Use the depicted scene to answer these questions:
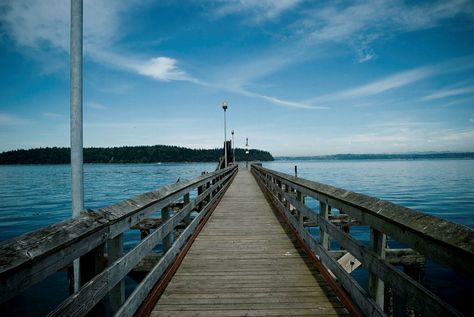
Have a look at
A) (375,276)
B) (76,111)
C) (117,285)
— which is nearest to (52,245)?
(117,285)

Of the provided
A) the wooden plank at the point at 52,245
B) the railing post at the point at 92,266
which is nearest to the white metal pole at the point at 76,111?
the wooden plank at the point at 52,245

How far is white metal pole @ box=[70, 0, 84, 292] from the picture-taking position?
2.91 m

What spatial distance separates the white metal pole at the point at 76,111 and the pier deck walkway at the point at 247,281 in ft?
4.95

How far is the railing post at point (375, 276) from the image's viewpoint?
7.89 ft

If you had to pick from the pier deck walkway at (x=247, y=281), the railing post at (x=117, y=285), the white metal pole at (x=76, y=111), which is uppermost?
the white metal pole at (x=76, y=111)

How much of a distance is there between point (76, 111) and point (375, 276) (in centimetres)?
335

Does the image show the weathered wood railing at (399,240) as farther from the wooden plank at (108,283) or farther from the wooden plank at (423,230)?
the wooden plank at (108,283)

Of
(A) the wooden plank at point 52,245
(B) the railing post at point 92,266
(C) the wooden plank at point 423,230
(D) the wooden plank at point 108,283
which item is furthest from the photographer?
(B) the railing post at point 92,266

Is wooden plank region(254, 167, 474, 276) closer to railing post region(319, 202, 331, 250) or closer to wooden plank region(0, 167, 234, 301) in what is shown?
railing post region(319, 202, 331, 250)

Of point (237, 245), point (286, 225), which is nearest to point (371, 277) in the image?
point (237, 245)

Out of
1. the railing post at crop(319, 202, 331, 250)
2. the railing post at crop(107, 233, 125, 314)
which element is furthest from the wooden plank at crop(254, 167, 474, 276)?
the railing post at crop(107, 233, 125, 314)

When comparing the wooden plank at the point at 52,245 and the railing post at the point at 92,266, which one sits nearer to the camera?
the wooden plank at the point at 52,245

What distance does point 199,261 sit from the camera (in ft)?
15.3

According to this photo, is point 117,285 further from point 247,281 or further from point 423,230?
point 423,230
